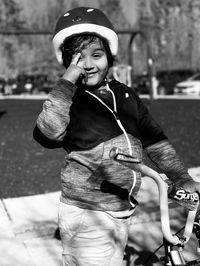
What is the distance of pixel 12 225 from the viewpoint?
14.4ft

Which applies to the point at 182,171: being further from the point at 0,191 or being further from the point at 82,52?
the point at 0,191

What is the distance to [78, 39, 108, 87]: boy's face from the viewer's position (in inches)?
72.4

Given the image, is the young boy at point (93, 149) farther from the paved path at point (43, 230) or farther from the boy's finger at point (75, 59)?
the paved path at point (43, 230)

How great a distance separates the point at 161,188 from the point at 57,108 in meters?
0.50

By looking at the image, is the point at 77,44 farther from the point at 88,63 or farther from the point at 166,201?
the point at 166,201

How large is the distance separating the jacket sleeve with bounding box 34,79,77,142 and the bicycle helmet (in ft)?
Result: 0.79

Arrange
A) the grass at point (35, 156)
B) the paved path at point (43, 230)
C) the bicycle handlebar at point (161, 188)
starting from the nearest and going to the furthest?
1. the bicycle handlebar at point (161, 188)
2. the paved path at point (43, 230)
3. the grass at point (35, 156)

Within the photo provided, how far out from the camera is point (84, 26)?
1.85 metres

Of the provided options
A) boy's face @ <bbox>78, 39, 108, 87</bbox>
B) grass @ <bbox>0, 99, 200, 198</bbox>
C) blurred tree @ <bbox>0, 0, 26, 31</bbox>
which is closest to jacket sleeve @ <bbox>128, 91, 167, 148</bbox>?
boy's face @ <bbox>78, 39, 108, 87</bbox>

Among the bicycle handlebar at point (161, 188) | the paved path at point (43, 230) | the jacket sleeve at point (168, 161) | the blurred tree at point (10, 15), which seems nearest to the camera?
the bicycle handlebar at point (161, 188)

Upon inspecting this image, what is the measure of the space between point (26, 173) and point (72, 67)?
5377 millimetres

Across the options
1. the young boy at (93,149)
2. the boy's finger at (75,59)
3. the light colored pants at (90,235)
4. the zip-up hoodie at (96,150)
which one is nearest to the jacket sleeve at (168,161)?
the young boy at (93,149)

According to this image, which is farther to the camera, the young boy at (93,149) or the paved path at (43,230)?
the paved path at (43,230)

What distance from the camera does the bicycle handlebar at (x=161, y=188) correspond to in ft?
4.47
